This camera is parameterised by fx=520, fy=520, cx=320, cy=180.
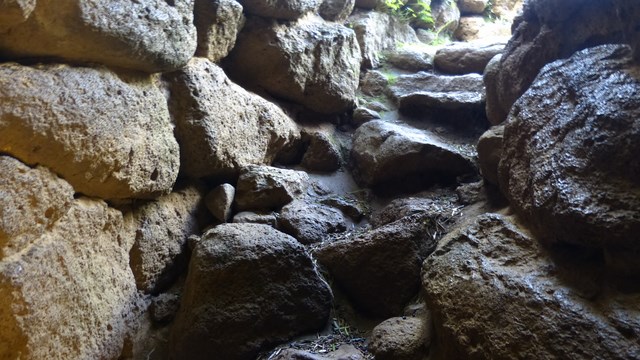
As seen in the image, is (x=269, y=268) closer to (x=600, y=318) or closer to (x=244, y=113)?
(x=244, y=113)

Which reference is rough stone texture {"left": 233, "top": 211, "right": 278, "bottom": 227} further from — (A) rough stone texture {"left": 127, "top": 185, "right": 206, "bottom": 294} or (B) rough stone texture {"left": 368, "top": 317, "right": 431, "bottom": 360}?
(B) rough stone texture {"left": 368, "top": 317, "right": 431, "bottom": 360}

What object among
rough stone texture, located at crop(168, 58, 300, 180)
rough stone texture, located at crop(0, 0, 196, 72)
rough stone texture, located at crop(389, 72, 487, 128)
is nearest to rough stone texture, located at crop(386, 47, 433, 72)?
rough stone texture, located at crop(389, 72, 487, 128)

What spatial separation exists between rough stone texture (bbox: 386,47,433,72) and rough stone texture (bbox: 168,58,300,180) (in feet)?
6.60

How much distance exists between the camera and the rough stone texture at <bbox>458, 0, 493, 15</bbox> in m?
6.75

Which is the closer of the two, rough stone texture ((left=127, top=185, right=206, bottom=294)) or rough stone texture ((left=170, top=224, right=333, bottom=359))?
rough stone texture ((left=170, top=224, right=333, bottom=359))

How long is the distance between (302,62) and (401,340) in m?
2.49

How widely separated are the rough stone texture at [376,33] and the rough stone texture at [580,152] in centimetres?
265

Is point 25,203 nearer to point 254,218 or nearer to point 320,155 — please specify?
point 254,218

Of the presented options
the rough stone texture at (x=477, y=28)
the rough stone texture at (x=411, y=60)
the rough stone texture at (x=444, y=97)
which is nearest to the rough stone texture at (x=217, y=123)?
the rough stone texture at (x=444, y=97)

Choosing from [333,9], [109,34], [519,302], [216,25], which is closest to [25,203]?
[109,34]

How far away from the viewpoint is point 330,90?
14.5 feet

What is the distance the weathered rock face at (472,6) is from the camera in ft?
22.1

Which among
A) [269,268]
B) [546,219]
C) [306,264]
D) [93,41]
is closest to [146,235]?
[269,268]

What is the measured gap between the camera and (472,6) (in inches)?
267
